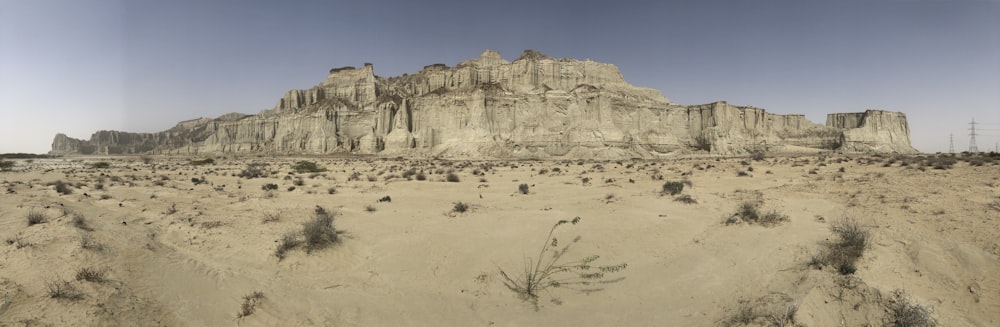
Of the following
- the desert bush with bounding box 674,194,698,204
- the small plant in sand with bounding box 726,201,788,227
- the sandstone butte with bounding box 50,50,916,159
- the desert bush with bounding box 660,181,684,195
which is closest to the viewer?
the small plant in sand with bounding box 726,201,788,227

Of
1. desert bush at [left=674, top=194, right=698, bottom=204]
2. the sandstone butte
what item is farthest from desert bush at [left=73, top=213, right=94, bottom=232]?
the sandstone butte

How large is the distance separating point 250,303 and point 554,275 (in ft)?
13.9

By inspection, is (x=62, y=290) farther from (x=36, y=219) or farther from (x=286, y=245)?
(x=36, y=219)

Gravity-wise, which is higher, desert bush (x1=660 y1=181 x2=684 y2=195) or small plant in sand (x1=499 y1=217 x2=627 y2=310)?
desert bush (x1=660 y1=181 x2=684 y2=195)

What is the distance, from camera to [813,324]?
418 centimetres

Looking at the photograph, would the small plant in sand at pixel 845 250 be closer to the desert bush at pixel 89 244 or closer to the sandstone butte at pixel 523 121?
the desert bush at pixel 89 244

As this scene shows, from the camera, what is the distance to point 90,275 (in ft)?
15.8

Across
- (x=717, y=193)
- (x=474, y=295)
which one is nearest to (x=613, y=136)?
(x=717, y=193)

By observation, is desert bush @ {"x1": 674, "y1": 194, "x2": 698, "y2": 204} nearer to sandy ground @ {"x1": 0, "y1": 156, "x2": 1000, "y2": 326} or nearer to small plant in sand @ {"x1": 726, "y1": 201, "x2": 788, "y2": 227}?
sandy ground @ {"x1": 0, "y1": 156, "x2": 1000, "y2": 326}

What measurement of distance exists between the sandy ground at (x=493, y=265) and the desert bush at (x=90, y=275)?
73 mm

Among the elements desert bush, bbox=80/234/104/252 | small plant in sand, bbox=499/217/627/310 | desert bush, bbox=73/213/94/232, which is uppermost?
desert bush, bbox=73/213/94/232

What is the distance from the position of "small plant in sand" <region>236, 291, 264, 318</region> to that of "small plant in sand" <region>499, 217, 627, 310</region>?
337 centimetres

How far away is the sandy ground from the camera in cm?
459

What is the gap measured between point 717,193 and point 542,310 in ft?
36.0
